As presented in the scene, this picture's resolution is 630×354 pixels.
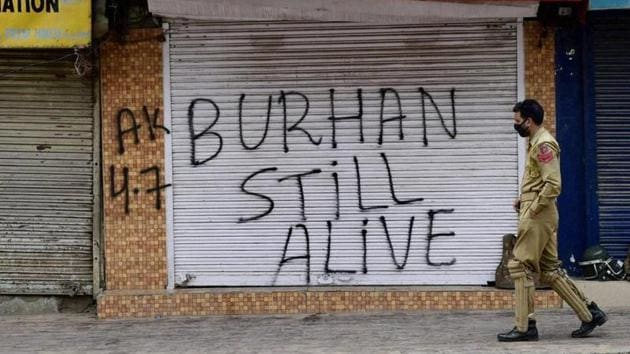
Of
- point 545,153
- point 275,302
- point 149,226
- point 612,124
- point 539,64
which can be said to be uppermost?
point 539,64

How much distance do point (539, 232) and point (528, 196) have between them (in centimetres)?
28

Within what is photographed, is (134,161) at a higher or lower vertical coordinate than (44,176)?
higher

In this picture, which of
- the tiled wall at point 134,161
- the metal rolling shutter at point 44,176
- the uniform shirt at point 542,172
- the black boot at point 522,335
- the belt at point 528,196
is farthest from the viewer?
the metal rolling shutter at point 44,176

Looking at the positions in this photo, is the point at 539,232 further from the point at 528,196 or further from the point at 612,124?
the point at 612,124

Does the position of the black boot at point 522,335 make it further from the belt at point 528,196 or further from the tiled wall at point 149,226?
the tiled wall at point 149,226

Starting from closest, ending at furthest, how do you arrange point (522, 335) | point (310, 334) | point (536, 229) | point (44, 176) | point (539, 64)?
→ 1. point (536, 229)
2. point (522, 335)
3. point (310, 334)
4. point (539, 64)
5. point (44, 176)

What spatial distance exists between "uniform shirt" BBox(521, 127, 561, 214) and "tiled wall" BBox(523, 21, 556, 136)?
1634 millimetres

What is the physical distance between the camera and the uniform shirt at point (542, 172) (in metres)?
6.53

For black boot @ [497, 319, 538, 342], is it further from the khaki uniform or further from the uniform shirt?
the uniform shirt

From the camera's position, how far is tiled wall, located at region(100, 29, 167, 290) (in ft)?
27.7

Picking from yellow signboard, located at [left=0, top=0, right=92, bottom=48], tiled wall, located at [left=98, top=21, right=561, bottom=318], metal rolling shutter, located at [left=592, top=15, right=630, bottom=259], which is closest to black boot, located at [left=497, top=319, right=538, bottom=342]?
tiled wall, located at [left=98, top=21, right=561, bottom=318]

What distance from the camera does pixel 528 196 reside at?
6.75 meters

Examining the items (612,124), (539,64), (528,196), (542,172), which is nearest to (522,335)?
(528,196)

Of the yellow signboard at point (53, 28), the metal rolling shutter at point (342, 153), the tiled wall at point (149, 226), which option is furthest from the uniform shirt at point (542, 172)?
the yellow signboard at point (53, 28)
